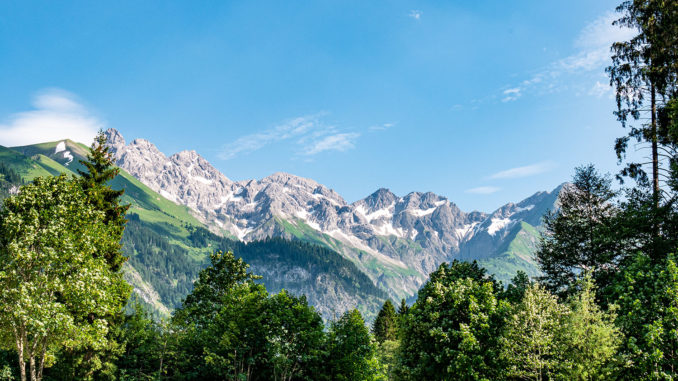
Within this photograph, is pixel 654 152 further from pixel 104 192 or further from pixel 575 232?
pixel 104 192

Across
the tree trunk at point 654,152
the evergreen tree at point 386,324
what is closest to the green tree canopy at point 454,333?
the tree trunk at point 654,152

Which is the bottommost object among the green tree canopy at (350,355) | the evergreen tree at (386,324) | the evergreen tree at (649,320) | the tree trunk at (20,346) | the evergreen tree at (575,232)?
the evergreen tree at (386,324)

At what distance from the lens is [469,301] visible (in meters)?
30.1

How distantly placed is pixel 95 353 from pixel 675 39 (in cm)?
5444

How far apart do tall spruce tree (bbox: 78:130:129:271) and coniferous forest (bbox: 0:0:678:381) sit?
0.46 ft

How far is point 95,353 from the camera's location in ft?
129

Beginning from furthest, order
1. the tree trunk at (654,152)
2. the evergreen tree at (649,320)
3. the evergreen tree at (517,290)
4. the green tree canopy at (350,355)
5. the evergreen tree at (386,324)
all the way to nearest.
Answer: the evergreen tree at (386,324) < the green tree canopy at (350,355) < the evergreen tree at (517,290) < the tree trunk at (654,152) < the evergreen tree at (649,320)

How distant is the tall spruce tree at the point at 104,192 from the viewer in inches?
1499

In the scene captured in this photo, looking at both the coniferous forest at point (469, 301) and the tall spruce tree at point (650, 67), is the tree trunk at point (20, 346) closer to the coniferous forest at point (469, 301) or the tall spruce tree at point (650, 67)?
the coniferous forest at point (469, 301)

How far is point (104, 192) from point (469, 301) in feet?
116

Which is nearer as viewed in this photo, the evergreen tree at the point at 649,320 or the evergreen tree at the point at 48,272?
the evergreen tree at the point at 649,320

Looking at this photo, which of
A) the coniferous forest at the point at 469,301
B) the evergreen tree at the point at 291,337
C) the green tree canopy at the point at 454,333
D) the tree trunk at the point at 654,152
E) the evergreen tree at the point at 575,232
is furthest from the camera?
the evergreen tree at the point at 291,337

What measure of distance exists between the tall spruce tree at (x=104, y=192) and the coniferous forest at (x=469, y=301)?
5.5 inches

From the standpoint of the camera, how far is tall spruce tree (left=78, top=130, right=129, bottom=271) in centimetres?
3806
